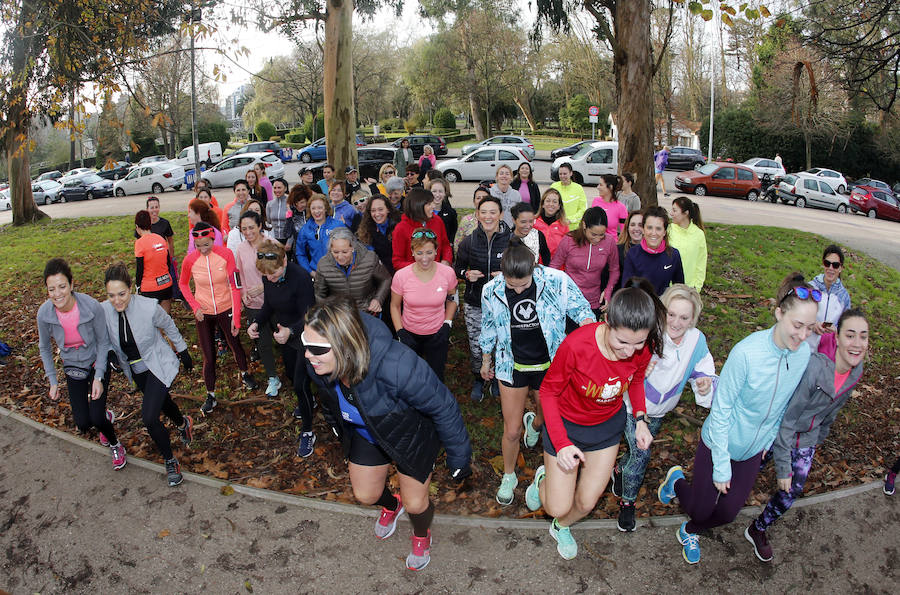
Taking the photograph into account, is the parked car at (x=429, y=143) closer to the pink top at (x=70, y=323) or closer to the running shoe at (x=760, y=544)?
the pink top at (x=70, y=323)

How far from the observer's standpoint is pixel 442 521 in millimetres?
4492

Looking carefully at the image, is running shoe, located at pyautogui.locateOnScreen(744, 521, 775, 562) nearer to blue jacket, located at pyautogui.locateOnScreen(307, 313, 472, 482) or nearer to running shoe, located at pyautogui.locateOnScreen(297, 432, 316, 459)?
blue jacket, located at pyautogui.locateOnScreen(307, 313, 472, 482)

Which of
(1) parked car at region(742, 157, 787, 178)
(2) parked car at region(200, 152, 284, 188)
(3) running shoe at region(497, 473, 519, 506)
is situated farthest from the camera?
(1) parked car at region(742, 157, 787, 178)

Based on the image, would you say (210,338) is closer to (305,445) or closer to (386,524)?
(305,445)

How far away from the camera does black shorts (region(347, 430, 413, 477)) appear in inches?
144

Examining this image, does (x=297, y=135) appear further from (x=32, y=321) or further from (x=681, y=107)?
(x=32, y=321)

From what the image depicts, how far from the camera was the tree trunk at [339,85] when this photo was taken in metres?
15.0

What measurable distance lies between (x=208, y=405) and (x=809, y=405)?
5464 mm

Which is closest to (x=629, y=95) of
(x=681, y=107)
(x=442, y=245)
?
(x=442, y=245)

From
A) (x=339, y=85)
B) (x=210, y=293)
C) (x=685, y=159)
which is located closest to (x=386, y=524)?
(x=210, y=293)

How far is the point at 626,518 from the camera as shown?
4.32 metres

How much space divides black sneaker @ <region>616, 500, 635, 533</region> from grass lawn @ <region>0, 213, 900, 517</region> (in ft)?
0.87

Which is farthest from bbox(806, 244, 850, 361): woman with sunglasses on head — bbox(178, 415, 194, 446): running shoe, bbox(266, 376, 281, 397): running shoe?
bbox(178, 415, 194, 446): running shoe

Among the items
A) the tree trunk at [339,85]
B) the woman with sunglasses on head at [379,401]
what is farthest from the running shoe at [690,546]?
the tree trunk at [339,85]
